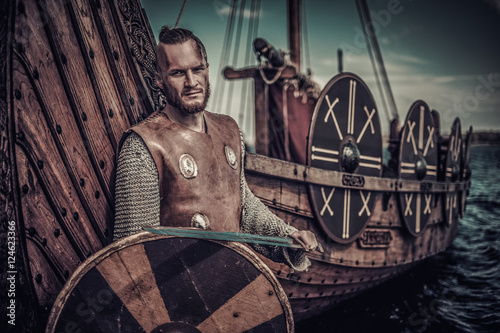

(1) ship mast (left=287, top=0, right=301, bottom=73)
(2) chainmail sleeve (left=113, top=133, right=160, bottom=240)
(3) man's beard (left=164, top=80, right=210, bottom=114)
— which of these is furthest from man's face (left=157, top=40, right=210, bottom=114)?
(1) ship mast (left=287, top=0, right=301, bottom=73)

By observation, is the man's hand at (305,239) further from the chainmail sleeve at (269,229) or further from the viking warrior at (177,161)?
the viking warrior at (177,161)

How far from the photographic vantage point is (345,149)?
2945mm

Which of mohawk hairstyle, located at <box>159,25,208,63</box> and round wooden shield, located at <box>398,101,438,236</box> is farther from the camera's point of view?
round wooden shield, located at <box>398,101,438,236</box>

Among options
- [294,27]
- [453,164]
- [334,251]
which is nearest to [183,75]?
[334,251]

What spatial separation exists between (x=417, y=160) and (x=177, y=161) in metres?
3.16

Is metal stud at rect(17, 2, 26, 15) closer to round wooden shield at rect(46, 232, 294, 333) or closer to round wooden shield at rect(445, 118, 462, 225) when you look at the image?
round wooden shield at rect(46, 232, 294, 333)

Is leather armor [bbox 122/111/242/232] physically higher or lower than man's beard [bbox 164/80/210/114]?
lower

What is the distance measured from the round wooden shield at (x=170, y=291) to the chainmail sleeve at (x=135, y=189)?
0.23 metres

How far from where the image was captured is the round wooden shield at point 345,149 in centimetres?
270

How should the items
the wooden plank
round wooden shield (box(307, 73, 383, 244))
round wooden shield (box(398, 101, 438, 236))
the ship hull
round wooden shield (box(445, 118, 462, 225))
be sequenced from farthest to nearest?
round wooden shield (box(445, 118, 462, 225)), round wooden shield (box(398, 101, 438, 236)), round wooden shield (box(307, 73, 383, 244)), the ship hull, the wooden plank

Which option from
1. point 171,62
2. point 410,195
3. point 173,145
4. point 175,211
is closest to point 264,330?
point 175,211

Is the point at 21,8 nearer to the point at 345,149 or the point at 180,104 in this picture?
the point at 180,104

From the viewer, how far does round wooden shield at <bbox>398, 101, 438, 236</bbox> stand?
366 centimetres

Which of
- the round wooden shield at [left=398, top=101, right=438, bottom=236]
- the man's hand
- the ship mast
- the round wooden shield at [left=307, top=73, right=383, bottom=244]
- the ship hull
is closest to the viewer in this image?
the man's hand
